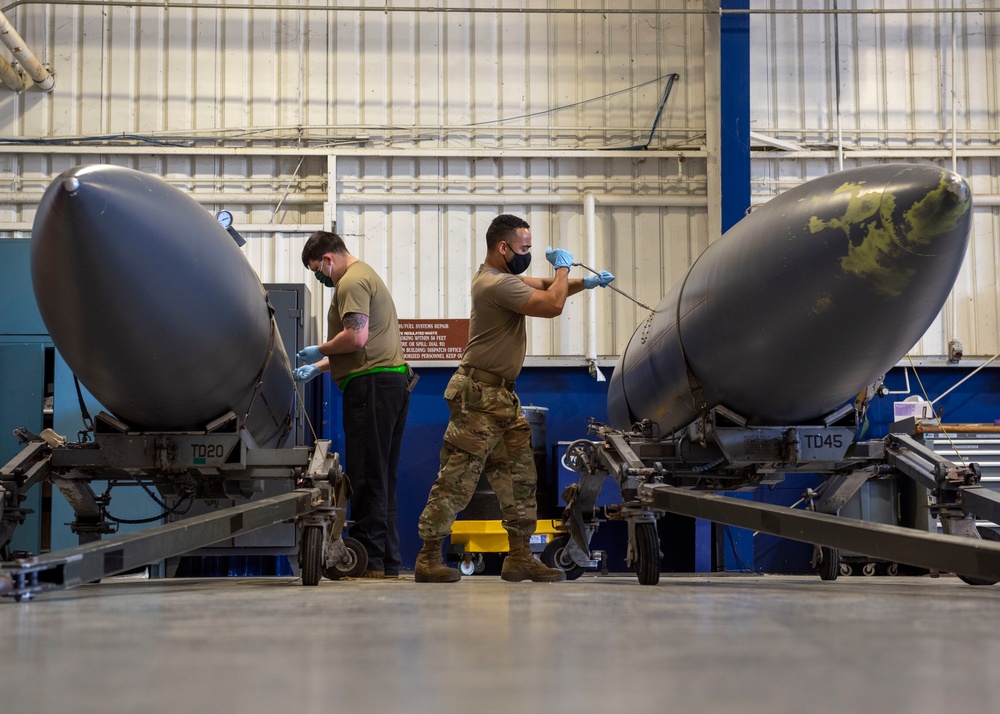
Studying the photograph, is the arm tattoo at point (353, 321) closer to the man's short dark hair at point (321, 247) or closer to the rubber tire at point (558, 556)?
the man's short dark hair at point (321, 247)

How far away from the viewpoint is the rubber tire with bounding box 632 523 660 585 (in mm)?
3264

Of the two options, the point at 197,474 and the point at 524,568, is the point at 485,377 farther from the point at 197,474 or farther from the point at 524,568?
the point at 197,474

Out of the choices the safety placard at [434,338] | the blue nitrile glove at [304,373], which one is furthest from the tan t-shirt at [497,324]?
the safety placard at [434,338]

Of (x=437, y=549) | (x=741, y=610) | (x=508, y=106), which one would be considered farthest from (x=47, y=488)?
(x=741, y=610)

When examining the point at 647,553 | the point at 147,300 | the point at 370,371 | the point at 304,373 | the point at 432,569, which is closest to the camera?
the point at 147,300

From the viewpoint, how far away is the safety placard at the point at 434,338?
6926 millimetres

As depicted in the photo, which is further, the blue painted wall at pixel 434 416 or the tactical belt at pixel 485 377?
the blue painted wall at pixel 434 416

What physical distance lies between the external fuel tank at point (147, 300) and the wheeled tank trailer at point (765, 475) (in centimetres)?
144

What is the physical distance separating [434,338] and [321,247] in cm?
242

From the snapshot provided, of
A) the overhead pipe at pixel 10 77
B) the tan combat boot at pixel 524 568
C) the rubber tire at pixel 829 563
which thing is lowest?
the rubber tire at pixel 829 563

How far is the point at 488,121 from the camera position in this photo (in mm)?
7332

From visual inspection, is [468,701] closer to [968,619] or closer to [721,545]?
[968,619]

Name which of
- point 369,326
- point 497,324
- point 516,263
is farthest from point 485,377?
point 369,326

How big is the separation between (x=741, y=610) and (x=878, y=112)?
6.51m
